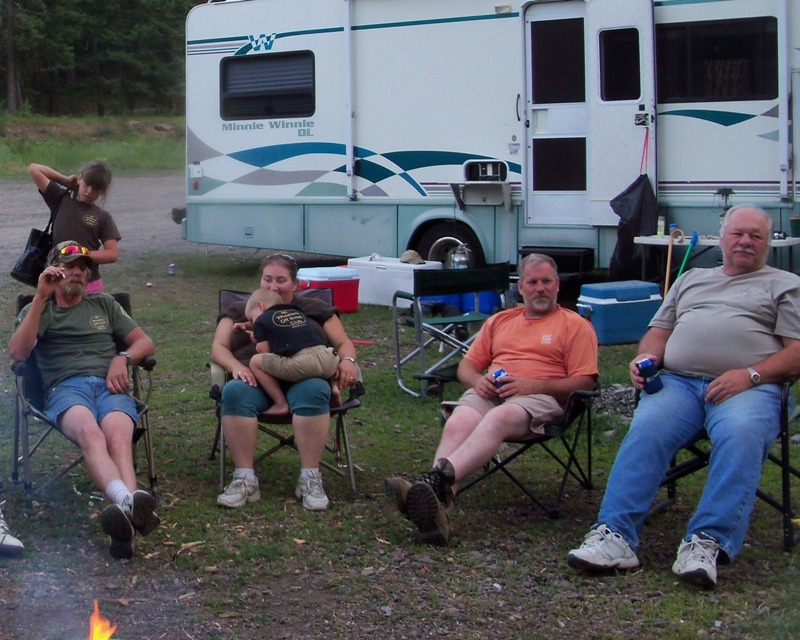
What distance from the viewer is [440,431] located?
17.7ft

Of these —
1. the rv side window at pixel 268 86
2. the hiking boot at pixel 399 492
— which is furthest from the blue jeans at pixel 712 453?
the rv side window at pixel 268 86

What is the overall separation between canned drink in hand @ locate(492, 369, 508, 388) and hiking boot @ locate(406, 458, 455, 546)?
0.45 meters

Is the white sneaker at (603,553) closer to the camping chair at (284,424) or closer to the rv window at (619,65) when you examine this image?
the camping chair at (284,424)

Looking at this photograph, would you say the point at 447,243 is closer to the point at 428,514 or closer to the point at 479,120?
the point at 479,120

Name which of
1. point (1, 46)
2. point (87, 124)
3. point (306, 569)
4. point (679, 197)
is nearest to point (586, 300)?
point (679, 197)

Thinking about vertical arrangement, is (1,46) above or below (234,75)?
above

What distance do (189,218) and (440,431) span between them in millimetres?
5599

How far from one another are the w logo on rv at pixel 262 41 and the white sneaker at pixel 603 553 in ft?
22.7

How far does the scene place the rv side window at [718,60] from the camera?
745 centimetres

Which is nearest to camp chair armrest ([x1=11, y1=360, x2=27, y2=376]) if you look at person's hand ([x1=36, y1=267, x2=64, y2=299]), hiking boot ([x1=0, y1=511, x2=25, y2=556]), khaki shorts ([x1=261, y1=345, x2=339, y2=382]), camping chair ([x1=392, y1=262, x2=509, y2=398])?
person's hand ([x1=36, y1=267, x2=64, y2=299])

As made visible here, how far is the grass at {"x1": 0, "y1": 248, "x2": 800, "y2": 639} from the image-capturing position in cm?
329

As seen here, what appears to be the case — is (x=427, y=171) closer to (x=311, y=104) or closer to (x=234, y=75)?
(x=311, y=104)

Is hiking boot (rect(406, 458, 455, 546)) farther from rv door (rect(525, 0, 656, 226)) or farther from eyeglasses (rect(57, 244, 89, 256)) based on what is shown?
rv door (rect(525, 0, 656, 226))

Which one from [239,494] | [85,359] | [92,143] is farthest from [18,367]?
[92,143]
